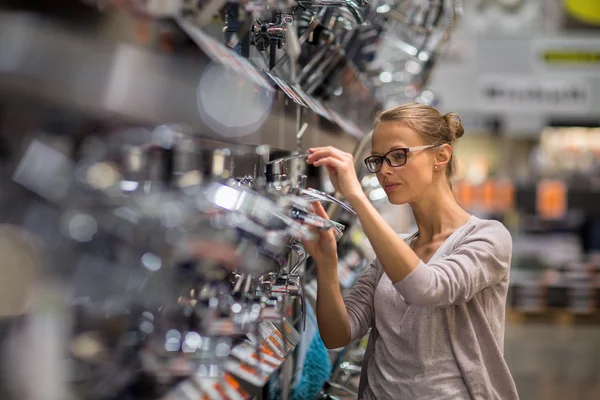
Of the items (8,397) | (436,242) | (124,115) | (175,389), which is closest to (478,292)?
(436,242)

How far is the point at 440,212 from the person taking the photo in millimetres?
1747

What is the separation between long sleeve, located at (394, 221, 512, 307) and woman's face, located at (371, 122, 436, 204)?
0.50 ft

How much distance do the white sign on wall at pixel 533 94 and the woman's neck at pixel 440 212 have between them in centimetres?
631

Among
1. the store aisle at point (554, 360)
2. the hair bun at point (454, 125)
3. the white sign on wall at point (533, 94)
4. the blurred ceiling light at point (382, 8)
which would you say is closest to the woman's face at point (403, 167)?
the hair bun at point (454, 125)

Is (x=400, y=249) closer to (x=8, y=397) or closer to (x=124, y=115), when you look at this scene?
(x=124, y=115)

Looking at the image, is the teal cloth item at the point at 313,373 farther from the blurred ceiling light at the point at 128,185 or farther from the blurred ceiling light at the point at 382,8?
the blurred ceiling light at the point at 382,8

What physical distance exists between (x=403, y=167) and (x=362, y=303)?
37 centimetres

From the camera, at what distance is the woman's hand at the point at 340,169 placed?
1476mm

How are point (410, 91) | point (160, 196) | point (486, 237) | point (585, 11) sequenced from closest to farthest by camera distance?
point (160, 196), point (486, 237), point (410, 91), point (585, 11)

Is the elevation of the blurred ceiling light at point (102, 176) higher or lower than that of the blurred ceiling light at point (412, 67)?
lower

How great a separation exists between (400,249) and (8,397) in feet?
2.56

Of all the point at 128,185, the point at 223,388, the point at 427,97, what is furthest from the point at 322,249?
the point at 427,97

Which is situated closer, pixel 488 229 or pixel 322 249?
pixel 488 229

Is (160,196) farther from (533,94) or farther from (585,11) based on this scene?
(585,11)
